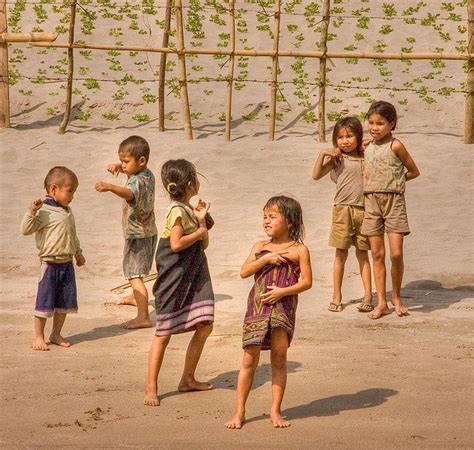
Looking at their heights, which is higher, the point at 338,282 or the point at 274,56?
the point at 274,56

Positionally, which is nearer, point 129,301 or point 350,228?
point 350,228

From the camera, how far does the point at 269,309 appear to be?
516cm

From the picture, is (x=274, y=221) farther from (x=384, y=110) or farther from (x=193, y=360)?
(x=384, y=110)

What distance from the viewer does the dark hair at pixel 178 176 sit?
571cm

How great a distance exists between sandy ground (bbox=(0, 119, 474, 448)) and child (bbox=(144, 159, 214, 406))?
277mm

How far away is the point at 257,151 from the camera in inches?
542

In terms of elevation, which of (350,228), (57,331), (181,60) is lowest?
(57,331)

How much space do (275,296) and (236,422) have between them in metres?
0.63

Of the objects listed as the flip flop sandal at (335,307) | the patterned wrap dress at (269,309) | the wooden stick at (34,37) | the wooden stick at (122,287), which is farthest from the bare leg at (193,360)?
the wooden stick at (34,37)

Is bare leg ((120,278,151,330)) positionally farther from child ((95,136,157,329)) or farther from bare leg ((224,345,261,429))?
bare leg ((224,345,261,429))

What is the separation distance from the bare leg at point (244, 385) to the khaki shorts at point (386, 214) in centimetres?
299

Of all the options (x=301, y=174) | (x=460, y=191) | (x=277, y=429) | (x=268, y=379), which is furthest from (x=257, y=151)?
(x=277, y=429)

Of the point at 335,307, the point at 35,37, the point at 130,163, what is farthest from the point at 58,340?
the point at 35,37

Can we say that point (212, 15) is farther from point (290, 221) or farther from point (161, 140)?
point (290, 221)
